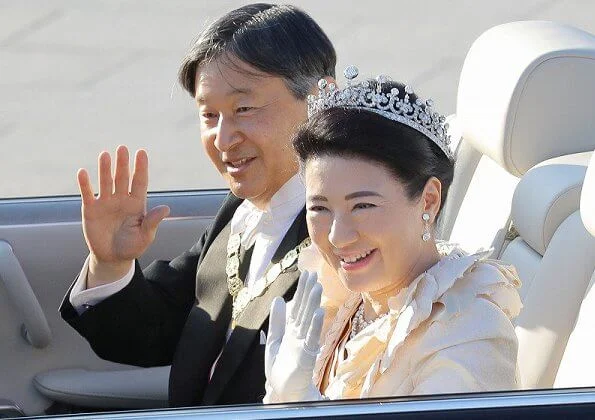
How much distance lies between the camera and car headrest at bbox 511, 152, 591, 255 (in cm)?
216

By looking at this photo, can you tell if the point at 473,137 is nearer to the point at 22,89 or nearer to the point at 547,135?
the point at 547,135

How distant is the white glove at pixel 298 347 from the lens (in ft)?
5.58

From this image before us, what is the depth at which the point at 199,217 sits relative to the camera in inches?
111

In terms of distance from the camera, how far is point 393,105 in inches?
73.6

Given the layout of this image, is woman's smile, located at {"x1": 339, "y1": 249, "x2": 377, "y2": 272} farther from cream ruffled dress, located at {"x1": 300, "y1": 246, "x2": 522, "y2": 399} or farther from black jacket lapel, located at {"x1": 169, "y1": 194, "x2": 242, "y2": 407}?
black jacket lapel, located at {"x1": 169, "y1": 194, "x2": 242, "y2": 407}

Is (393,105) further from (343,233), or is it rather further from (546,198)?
(546,198)

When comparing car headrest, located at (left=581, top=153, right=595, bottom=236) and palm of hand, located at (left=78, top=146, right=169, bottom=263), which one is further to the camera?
palm of hand, located at (left=78, top=146, right=169, bottom=263)

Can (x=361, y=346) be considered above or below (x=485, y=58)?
below

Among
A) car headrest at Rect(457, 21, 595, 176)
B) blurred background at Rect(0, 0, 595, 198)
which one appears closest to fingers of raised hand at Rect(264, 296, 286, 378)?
car headrest at Rect(457, 21, 595, 176)

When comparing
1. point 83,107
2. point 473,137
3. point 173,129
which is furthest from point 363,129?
point 83,107

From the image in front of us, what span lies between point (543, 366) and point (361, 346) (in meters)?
0.37

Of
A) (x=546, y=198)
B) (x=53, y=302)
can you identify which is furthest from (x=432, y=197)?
(x=53, y=302)

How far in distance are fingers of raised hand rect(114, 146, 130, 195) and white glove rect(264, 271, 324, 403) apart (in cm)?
60

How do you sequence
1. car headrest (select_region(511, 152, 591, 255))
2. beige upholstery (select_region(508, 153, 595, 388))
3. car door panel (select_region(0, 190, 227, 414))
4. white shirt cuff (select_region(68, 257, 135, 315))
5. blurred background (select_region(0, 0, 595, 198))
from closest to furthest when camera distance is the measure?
1. beige upholstery (select_region(508, 153, 595, 388))
2. car headrest (select_region(511, 152, 591, 255))
3. white shirt cuff (select_region(68, 257, 135, 315))
4. car door panel (select_region(0, 190, 227, 414))
5. blurred background (select_region(0, 0, 595, 198))
